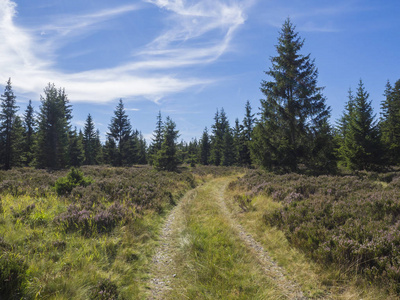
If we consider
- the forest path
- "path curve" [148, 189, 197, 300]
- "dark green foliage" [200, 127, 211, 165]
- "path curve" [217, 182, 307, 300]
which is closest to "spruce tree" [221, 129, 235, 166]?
"dark green foliage" [200, 127, 211, 165]

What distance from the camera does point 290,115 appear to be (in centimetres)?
2058

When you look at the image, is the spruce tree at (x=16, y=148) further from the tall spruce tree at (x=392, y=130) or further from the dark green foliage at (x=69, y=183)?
the tall spruce tree at (x=392, y=130)

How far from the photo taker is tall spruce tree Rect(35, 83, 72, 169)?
95.8ft

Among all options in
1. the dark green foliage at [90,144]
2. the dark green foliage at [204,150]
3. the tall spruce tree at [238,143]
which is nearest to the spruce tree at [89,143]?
the dark green foliage at [90,144]

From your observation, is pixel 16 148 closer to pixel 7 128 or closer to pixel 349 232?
pixel 7 128

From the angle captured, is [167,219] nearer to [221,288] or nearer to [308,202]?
[221,288]

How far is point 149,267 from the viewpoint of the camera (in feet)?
17.4

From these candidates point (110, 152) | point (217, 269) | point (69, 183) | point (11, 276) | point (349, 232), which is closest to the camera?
point (11, 276)

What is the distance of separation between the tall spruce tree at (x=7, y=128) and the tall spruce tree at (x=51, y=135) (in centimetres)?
765

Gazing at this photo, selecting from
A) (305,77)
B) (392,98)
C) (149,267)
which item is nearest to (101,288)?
(149,267)

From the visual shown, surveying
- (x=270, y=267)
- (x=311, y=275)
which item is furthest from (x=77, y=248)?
(x=311, y=275)

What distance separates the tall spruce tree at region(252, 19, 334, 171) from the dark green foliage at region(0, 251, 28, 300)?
19.4m

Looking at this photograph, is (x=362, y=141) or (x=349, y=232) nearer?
(x=349, y=232)

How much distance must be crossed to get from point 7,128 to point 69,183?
34.4 metres
